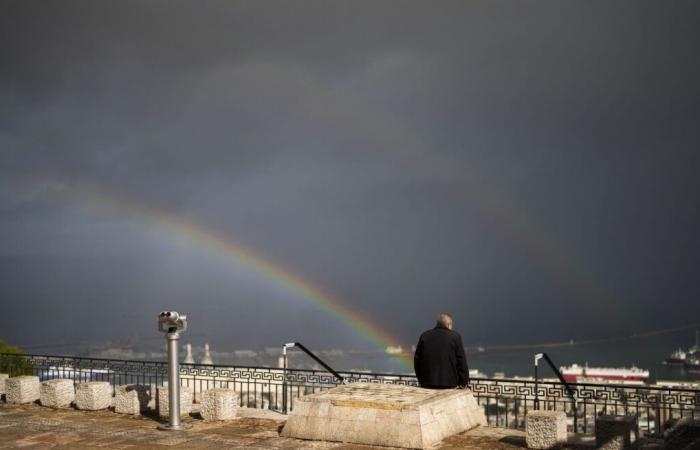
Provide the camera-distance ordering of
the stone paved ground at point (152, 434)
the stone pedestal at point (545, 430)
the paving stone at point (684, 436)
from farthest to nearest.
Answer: the stone paved ground at point (152, 434), the stone pedestal at point (545, 430), the paving stone at point (684, 436)

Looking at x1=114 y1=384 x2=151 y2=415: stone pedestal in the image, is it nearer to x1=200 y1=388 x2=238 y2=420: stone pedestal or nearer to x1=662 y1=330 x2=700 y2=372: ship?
x1=200 y1=388 x2=238 y2=420: stone pedestal

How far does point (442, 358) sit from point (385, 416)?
181cm

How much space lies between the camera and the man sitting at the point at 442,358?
464 inches

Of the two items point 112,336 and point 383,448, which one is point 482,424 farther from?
point 112,336

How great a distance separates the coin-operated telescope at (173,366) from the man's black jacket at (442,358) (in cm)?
426

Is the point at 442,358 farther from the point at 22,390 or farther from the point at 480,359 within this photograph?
the point at 480,359

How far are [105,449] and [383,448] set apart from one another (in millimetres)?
4308

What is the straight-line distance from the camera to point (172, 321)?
1227 centimetres

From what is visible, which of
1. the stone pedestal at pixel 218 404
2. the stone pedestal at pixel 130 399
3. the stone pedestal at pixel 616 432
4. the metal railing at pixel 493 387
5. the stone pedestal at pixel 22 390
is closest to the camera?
the stone pedestal at pixel 616 432

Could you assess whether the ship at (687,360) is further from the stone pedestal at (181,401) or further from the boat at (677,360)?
the stone pedestal at (181,401)

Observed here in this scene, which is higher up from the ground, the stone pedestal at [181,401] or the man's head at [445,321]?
the man's head at [445,321]

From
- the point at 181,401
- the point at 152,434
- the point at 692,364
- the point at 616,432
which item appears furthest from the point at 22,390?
the point at 692,364

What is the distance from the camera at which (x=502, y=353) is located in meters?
198

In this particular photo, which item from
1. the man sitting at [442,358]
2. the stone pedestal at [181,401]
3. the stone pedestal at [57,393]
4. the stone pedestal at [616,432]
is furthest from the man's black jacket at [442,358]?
the stone pedestal at [57,393]
